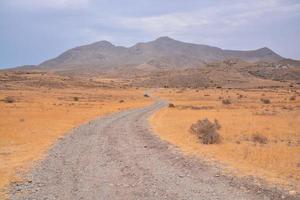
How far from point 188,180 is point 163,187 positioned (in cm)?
123

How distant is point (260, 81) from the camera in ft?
477

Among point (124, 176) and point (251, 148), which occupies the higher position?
point (124, 176)

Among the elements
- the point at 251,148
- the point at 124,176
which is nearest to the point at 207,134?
the point at 251,148

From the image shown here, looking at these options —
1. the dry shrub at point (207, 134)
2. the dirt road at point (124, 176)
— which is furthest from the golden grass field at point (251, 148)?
the dirt road at point (124, 176)

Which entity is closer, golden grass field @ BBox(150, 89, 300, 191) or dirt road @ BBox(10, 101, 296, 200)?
dirt road @ BBox(10, 101, 296, 200)

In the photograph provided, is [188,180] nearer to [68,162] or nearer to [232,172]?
[232,172]

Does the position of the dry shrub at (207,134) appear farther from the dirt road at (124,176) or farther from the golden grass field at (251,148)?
the dirt road at (124,176)

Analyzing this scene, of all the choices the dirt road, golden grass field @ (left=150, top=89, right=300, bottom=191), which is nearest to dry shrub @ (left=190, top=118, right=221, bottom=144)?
golden grass field @ (left=150, top=89, right=300, bottom=191)

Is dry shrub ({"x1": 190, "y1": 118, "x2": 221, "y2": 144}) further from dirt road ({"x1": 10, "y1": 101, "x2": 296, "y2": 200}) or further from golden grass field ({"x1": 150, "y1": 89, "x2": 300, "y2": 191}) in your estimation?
dirt road ({"x1": 10, "y1": 101, "x2": 296, "y2": 200})

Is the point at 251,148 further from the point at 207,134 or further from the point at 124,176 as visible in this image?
the point at 124,176

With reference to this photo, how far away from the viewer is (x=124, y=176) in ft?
46.6

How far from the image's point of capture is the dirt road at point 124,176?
1197 cm

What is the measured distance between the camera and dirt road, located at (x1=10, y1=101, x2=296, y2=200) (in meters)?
12.0

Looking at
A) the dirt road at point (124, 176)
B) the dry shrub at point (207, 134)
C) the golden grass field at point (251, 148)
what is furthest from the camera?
the dry shrub at point (207, 134)
